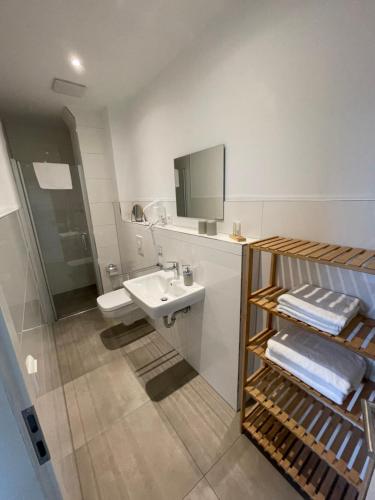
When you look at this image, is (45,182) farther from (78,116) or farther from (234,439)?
(234,439)

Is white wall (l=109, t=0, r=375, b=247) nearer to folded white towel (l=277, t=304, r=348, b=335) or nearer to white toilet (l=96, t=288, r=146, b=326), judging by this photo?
folded white towel (l=277, t=304, r=348, b=335)

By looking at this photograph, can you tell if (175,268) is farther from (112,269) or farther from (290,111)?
(112,269)

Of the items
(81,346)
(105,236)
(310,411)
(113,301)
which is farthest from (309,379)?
(105,236)

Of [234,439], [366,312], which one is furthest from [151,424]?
[366,312]

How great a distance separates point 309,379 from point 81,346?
2055 millimetres

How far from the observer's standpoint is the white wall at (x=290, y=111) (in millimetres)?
792

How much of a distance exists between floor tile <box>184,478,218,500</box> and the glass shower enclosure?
7.39ft

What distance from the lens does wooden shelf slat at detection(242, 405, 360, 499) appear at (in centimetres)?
96

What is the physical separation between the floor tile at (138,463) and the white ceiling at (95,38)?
8.12ft

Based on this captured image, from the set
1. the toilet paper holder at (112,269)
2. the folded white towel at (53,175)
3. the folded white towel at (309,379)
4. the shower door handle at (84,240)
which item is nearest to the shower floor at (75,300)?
the toilet paper holder at (112,269)

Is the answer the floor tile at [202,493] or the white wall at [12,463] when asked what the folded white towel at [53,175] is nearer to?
the white wall at [12,463]

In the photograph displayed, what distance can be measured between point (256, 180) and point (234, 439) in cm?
154

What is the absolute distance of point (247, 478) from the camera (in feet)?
3.49

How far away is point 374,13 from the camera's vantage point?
0.71m
